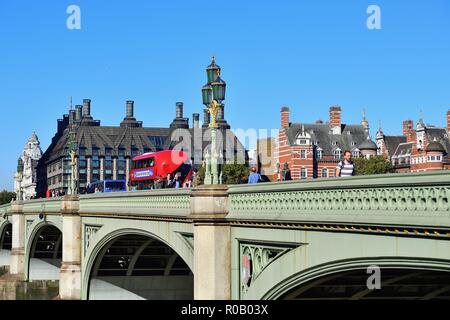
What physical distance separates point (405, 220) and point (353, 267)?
212 centimetres

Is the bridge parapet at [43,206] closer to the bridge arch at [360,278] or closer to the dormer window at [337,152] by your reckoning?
the bridge arch at [360,278]

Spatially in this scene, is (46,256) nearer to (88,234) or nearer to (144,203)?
(88,234)

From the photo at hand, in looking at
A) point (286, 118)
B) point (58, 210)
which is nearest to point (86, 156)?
point (286, 118)

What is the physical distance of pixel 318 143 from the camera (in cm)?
10144

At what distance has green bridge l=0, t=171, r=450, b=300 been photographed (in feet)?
42.2

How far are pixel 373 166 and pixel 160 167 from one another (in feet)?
96.6

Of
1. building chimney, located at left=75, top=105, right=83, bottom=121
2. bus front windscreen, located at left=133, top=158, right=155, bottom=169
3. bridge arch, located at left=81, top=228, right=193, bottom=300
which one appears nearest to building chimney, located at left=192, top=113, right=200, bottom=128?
building chimney, located at left=75, top=105, right=83, bottom=121

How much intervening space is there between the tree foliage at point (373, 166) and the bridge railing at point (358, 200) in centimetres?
6060

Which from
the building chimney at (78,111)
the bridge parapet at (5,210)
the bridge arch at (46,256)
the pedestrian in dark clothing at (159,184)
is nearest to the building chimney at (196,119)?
the building chimney at (78,111)

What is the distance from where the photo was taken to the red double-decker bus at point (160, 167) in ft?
185

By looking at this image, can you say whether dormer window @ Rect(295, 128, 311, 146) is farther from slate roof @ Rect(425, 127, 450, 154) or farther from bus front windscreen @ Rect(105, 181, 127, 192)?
bus front windscreen @ Rect(105, 181, 127, 192)
